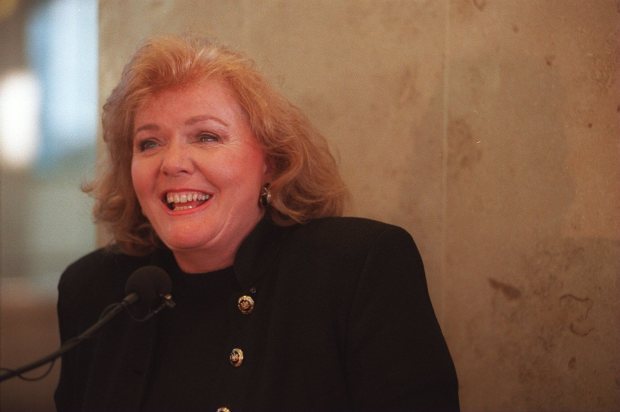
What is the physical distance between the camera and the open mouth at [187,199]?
1527 mm

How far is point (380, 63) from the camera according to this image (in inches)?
71.4

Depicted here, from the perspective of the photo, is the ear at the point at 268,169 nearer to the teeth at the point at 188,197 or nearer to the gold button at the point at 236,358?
the teeth at the point at 188,197

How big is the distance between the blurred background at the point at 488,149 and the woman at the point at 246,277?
23 cm

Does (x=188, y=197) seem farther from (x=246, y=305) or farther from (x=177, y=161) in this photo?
(x=246, y=305)

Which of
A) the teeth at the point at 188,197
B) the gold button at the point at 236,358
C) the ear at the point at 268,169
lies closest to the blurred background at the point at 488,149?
the ear at the point at 268,169

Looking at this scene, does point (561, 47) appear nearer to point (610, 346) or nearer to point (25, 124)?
point (610, 346)

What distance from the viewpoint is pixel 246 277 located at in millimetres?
1545

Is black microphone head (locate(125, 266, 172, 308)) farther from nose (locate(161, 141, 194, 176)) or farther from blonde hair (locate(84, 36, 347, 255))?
blonde hair (locate(84, 36, 347, 255))

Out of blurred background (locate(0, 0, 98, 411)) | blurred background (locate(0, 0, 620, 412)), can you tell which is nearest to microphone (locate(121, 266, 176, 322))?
blurred background (locate(0, 0, 620, 412))

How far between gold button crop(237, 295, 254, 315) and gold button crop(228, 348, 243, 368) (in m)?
0.10

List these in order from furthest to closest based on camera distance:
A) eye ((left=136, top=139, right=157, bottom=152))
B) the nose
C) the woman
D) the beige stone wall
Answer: the beige stone wall → eye ((left=136, top=139, right=157, bottom=152)) → the nose → the woman

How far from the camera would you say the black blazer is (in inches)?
52.8

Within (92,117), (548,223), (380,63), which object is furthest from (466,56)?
(92,117)

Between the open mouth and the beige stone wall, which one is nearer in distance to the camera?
the open mouth
